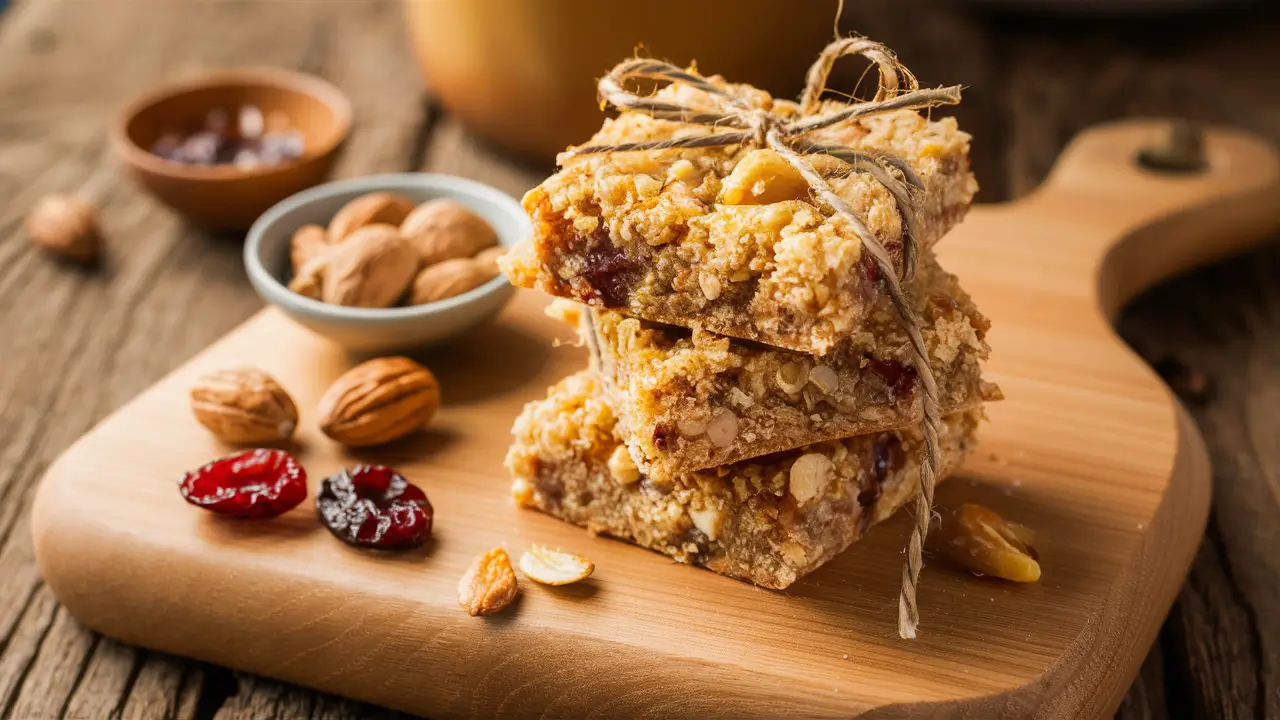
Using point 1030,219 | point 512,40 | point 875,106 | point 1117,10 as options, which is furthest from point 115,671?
point 1117,10

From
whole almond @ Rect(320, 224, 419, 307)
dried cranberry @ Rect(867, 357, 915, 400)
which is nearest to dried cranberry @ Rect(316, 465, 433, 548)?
whole almond @ Rect(320, 224, 419, 307)

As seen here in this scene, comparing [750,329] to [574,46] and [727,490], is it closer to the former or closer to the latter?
[727,490]

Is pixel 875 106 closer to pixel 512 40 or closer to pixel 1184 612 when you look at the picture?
pixel 1184 612

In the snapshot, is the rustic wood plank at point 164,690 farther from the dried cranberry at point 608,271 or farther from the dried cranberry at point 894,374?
the dried cranberry at point 894,374

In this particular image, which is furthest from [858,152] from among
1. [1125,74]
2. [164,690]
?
[1125,74]

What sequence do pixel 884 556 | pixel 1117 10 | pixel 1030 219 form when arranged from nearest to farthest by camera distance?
1. pixel 884 556
2. pixel 1030 219
3. pixel 1117 10

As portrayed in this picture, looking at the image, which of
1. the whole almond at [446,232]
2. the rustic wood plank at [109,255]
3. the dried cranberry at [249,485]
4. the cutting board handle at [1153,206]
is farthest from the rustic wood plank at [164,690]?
the cutting board handle at [1153,206]

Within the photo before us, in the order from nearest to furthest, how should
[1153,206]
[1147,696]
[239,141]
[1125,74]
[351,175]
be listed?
[1147,696]
[1153,206]
[239,141]
[351,175]
[1125,74]
